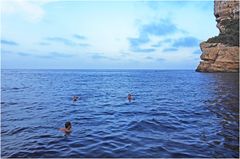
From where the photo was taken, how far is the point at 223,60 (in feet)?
260

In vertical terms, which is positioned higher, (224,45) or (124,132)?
(224,45)

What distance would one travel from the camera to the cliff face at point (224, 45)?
78250 mm

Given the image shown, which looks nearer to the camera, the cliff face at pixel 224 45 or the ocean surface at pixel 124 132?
the ocean surface at pixel 124 132

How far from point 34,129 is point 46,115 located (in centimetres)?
442

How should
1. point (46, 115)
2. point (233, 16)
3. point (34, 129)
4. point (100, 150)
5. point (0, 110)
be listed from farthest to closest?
point (233, 16) < point (0, 110) < point (46, 115) < point (34, 129) < point (100, 150)

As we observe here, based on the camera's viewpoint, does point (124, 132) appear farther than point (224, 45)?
No

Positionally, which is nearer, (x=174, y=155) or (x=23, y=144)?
(x=174, y=155)

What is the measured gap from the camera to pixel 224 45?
8281 cm

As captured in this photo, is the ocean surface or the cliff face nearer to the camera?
the ocean surface

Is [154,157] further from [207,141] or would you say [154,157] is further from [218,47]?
[218,47]

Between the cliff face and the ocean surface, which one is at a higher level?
the cliff face

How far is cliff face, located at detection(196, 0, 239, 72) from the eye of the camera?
78.2 m

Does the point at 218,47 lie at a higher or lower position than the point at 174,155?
higher

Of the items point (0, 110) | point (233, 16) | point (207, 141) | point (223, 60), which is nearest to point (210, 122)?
point (207, 141)
